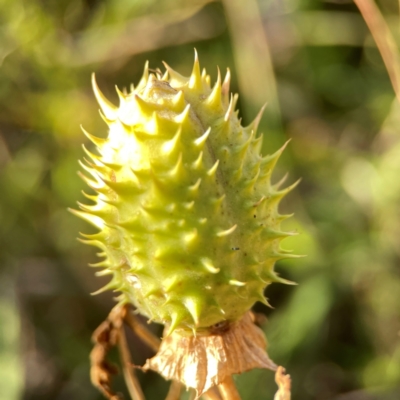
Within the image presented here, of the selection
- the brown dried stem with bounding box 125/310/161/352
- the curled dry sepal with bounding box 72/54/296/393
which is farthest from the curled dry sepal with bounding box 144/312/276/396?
the brown dried stem with bounding box 125/310/161/352

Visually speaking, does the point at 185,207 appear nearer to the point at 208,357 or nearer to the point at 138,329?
the point at 208,357

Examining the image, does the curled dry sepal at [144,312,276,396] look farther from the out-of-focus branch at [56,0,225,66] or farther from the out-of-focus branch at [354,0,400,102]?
the out-of-focus branch at [56,0,225,66]

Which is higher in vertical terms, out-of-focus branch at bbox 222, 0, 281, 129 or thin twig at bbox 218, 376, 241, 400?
out-of-focus branch at bbox 222, 0, 281, 129

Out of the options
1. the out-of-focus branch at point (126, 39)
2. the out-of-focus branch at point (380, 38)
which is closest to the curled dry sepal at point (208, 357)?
the out-of-focus branch at point (380, 38)

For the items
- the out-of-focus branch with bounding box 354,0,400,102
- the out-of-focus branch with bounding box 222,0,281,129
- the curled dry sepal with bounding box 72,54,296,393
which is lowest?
the curled dry sepal with bounding box 72,54,296,393

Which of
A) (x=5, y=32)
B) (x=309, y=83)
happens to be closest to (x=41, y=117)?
(x=5, y=32)
